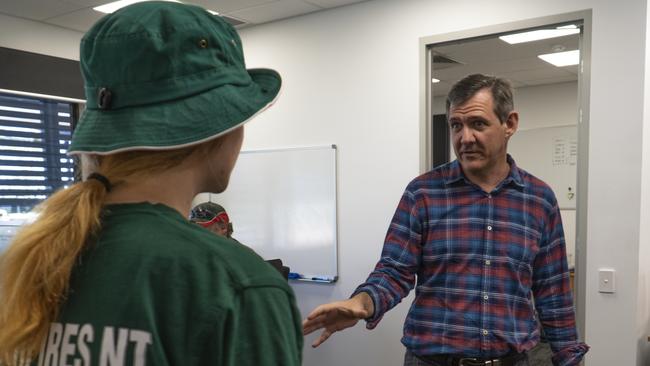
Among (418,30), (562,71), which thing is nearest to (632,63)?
(418,30)

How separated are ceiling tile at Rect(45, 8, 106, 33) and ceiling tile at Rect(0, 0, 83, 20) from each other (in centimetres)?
7

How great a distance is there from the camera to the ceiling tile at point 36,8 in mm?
3376

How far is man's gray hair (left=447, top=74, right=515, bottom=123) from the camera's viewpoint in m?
1.72

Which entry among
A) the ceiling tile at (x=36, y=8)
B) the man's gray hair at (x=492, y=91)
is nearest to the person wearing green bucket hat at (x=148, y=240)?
the man's gray hair at (x=492, y=91)

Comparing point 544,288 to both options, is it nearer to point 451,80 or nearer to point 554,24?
point 554,24

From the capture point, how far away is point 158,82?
586mm

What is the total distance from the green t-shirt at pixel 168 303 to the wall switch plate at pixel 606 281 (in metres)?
2.53

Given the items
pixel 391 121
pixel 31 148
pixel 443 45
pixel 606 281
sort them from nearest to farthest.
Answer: pixel 606 281 → pixel 443 45 → pixel 391 121 → pixel 31 148

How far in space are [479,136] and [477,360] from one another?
2.26 feet

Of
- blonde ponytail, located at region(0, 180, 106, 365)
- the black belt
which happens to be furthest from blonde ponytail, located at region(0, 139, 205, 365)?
Answer: the black belt

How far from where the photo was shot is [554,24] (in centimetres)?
Result: 276

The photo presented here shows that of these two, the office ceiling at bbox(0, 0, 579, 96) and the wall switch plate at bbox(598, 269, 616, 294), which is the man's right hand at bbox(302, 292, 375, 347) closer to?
the wall switch plate at bbox(598, 269, 616, 294)

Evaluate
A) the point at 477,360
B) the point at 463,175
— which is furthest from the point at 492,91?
the point at 477,360

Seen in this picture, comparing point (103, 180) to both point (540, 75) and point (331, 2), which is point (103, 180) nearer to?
point (331, 2)
